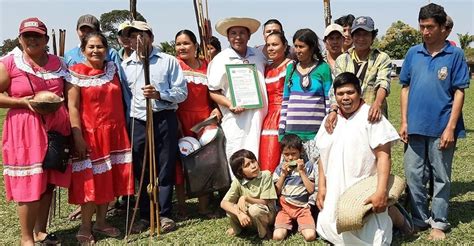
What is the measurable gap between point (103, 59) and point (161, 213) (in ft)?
4.97

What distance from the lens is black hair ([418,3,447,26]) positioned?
4121mm

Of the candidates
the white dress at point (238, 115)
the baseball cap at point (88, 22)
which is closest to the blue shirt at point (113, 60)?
the baseball cap at point (88, 22)

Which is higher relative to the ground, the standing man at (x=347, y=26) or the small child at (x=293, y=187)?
the standing man at (x=347, y=26)

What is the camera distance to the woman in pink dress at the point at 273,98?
15.9 feet

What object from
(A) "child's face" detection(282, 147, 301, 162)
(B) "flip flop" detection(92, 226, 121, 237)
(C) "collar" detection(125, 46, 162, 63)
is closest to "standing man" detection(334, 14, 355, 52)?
(A) "child's face" detection(282, 147, 301, 162)

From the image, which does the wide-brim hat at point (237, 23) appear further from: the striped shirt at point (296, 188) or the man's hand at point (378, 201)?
the man's hand at point (378, 201)

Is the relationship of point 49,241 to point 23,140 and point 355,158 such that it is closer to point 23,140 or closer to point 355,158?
point 23,140

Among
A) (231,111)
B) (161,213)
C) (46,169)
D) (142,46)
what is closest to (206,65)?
(231,111)

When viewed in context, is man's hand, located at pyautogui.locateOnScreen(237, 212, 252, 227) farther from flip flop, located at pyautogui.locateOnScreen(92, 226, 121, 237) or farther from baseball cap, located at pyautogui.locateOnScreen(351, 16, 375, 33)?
baseball cap, located at pyautogui.locateOnScreen(351, 16, 375, 33)

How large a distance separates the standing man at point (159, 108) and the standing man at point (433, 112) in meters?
2.05

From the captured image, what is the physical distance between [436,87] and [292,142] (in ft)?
4.16

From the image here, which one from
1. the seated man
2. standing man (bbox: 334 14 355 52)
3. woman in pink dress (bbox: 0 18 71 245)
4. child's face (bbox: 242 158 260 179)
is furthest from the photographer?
standing man (bbox: 334 14 355 52)

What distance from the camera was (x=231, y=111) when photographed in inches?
195

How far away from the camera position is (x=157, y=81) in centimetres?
468
